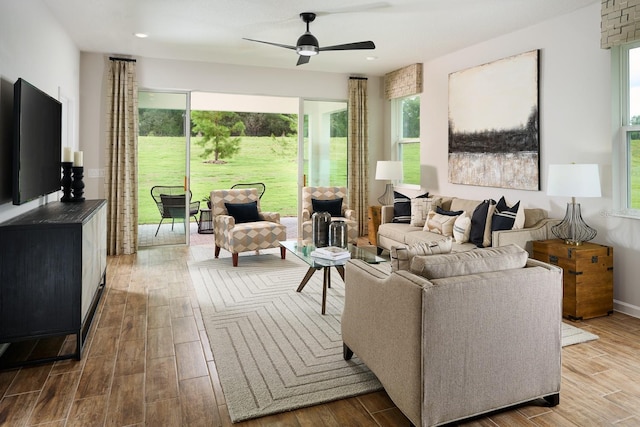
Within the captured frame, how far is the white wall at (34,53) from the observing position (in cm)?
297

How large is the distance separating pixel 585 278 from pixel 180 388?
3125mm

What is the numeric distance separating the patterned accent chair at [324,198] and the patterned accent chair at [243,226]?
1.42ft

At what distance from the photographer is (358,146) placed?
739 cm

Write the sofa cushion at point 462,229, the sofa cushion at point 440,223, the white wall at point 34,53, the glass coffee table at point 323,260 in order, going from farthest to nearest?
the sofa cushion at point 440,223 < the sofa cushion at point 462,229 < the glass coffee table at point 323,260 < the white wall at point 34,53

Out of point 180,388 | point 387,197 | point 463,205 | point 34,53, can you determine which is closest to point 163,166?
point 34,53

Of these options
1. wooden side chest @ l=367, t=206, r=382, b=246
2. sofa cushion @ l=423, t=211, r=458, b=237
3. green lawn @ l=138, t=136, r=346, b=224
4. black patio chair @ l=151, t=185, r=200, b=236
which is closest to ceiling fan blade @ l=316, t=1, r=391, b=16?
sofa cushion @ l=423, t=211, r=458, b=237

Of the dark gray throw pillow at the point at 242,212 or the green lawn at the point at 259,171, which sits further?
the green lawn at the point at 259,171

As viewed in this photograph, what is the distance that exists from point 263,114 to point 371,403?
939 centimetres

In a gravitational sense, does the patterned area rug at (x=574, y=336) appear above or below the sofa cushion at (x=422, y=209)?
below

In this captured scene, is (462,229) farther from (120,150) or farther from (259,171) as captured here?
(259,171)

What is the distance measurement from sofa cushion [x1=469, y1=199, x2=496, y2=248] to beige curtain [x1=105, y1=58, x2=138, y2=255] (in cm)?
446

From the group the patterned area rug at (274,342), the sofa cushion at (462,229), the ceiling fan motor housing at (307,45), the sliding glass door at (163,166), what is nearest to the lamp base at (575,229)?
the sofa cushion at (462,229)

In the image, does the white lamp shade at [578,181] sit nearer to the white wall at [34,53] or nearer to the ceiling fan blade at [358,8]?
the ceiling fan blade at [358,8]

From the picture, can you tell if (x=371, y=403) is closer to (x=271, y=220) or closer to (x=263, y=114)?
(x=271, y=220)
